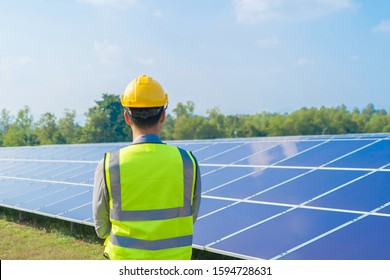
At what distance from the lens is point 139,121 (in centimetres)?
379

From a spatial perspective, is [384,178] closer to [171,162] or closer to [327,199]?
[327,199]

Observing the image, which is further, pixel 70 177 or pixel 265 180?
pixel 70 177

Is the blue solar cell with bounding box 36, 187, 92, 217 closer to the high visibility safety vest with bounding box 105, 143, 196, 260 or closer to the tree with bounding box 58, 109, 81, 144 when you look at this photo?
the high visibility safety vest with bounding box 105, 143, 196, 260

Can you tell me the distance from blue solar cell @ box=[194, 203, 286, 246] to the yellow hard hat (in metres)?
4.31

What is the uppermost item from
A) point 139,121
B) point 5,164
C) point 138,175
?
point 139,121

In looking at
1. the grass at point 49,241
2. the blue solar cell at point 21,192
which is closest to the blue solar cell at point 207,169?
the grass at point 49,241

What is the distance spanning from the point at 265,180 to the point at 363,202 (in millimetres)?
2411

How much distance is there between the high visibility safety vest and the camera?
3.67 meters

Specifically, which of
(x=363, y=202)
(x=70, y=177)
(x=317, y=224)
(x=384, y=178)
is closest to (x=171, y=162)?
(x=317, y=224)

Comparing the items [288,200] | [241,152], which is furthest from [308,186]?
[241,152]

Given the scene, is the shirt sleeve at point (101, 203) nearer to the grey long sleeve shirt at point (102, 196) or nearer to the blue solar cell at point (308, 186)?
the grey long sleeve shirt at point (102, 196)

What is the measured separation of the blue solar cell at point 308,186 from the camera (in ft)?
27.1

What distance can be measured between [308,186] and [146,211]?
5.53 m

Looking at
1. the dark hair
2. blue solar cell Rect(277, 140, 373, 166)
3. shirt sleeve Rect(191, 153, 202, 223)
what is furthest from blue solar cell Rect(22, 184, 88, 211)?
the dark hair
